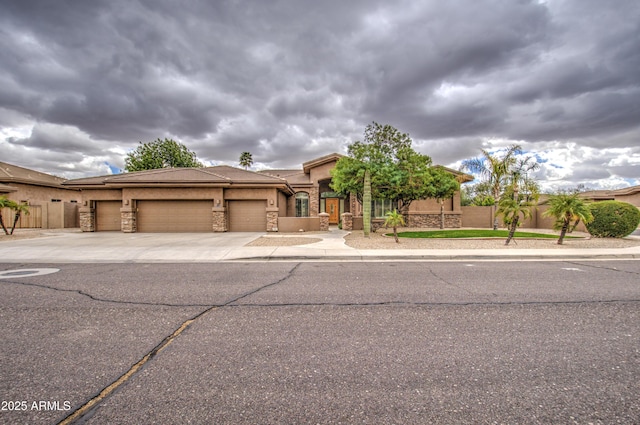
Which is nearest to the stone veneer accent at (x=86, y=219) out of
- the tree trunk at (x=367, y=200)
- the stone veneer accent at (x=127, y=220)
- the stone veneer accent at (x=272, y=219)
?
the stone veneer accent at (x=127, y=220)

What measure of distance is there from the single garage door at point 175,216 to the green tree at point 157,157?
24.9 m

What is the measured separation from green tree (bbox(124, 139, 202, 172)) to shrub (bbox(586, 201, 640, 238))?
46.4m

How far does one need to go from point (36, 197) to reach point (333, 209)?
89.0 feet

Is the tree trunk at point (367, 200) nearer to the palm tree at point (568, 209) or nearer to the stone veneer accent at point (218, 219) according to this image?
the palm tree at point (568, 209)

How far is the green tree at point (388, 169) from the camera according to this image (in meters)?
16.9

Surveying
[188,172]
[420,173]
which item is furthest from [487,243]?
[188,172]

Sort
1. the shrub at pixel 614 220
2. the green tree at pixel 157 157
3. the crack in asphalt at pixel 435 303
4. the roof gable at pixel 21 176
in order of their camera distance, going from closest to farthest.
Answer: the crack in asphalt at pixel 435 303 < the shrub at pixel 614 220 < the roof gable at pixel 21 176 < the green tree at pixel 157 157

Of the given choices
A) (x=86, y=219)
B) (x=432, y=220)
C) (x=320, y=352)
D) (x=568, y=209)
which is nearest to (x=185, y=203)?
(x=86, y=219)

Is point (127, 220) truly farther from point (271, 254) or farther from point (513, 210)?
point (513, 210)

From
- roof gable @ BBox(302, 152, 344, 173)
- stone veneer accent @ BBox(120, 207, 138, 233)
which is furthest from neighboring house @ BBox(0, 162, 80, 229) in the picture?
roof gable @ BBox(302, 152, 344, 173)

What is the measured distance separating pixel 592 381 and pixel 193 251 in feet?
38.4

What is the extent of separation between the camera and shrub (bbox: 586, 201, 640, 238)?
15617 mm

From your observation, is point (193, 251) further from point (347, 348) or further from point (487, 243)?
point (487, 243)

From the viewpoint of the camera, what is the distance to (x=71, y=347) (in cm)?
367
